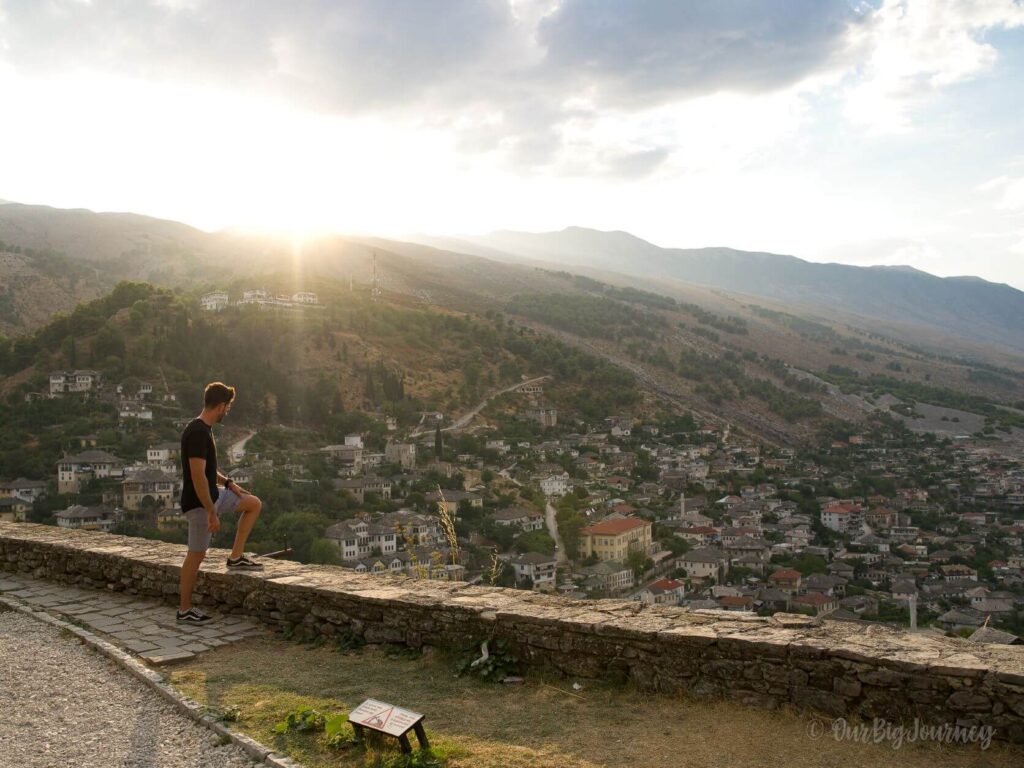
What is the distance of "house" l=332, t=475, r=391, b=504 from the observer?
27.4 metres

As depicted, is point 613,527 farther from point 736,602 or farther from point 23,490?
point 23,490

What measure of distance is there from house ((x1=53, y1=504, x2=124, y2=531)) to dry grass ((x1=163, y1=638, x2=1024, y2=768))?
58.9 feet

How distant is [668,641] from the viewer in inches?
149

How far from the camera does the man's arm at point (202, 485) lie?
4.83 meters

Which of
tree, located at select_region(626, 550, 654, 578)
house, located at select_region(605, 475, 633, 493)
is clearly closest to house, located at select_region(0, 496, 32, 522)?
tree, located at select_region(626, 550, 654, 578)

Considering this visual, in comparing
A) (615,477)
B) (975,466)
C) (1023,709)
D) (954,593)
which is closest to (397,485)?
(615,477)

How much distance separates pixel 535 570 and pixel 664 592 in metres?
3.12

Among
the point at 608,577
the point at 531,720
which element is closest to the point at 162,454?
the point at 608,577

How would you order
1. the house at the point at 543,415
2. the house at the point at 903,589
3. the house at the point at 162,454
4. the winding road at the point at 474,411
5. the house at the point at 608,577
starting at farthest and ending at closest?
the house at the point at 543,415 < the winding road at the point at 474,411 < the house at the point at 162,454 < the house at the point at 903,589 < the house at the point at 608,577

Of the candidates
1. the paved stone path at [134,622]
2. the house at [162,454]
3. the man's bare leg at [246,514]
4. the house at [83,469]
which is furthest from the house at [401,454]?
the man's bare leg at [246,514]

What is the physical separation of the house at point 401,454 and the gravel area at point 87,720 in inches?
1148

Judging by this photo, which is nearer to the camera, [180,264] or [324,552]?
[324,552]

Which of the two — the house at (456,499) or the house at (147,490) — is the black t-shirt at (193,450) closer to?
the house at (147,490)

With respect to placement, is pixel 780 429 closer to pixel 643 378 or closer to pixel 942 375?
pixel 643 378
